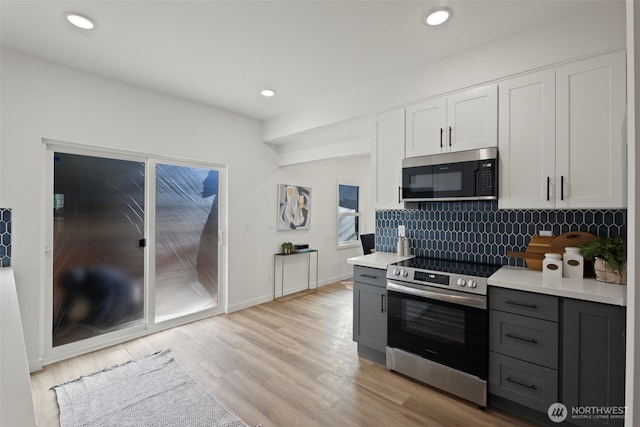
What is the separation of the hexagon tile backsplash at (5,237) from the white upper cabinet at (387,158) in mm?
3290

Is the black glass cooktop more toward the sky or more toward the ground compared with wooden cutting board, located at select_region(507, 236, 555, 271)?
more toward the ground

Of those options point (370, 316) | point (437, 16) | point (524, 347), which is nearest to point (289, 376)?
point (370, 316)

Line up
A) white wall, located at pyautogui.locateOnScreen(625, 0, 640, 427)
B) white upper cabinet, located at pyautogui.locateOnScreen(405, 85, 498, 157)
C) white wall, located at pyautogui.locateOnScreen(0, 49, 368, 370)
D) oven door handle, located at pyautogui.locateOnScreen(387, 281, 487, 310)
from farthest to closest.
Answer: white wall, located at pyautogui.locateOnScreen(0, 49, 368, 370)
white upper cabinet, located at pyautogui.locateOnScreen(405, 85, 498, 157)
oven door handle, located at pyautogui.locateOnScreen(387, 281, 487, 310)
white wall, located at pyautogui.locateOnScreen(625, 0, 640, 427)

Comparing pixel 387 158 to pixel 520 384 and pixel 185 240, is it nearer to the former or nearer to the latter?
pixel 520 384

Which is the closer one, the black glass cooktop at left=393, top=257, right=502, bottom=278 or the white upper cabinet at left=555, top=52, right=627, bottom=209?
the white upper cabinet at left=555, top=52, right=627, bottom=209

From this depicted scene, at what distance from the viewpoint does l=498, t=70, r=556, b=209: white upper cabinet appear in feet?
6.92

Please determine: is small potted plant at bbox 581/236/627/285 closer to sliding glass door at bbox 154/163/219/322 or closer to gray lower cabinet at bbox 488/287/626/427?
gray lower cabinet at bbox 488/287/626/427

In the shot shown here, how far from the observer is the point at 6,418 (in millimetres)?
687

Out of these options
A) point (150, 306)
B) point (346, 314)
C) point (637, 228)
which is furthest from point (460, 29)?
point (150, 306)

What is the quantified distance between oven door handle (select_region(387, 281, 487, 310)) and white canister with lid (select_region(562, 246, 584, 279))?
0.65 m

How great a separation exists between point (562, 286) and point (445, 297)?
0.72 meters

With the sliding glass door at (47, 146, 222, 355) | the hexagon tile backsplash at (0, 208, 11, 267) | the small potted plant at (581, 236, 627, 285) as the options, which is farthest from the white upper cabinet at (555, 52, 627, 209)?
the hexagon tile backsplash at (0, 208, 11, 267)

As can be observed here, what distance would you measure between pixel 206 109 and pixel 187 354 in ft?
9.50

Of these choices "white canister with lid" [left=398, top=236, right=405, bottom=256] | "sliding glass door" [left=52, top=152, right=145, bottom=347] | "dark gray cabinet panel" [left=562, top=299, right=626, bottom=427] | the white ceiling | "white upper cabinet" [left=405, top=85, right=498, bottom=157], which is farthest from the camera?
"white canister with lid" [left=398, top=236, right=405, bottom=256]
